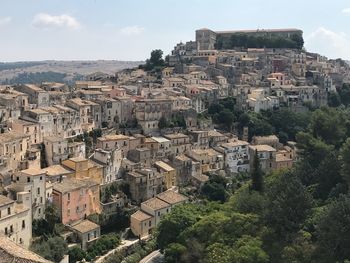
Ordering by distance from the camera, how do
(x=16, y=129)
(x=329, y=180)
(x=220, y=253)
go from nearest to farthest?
1. (x=220, y=253)
2. (x=329, y=180)
3. (x=16, y=129)

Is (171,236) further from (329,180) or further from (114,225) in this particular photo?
(329,180)

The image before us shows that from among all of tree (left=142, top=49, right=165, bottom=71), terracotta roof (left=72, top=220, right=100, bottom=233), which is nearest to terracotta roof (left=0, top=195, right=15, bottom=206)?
terracotta roof (left=72, top=220, right=100, bottom=233)

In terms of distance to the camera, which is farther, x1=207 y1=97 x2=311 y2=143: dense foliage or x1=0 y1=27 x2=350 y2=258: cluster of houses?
x1=207 y1=97 x2=311 y2=143: dense foliage

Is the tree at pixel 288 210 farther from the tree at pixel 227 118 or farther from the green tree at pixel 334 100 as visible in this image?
the green tree at pixel 334 100

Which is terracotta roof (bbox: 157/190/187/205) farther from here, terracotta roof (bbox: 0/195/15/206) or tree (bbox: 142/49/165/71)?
tree (bbox: 142/49/165/71)

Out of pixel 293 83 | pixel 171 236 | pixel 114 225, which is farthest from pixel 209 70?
pixel 171 236

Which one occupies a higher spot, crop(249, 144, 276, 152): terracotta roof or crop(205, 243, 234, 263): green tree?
crop(249, 144, 276, 152): terracotta roof
